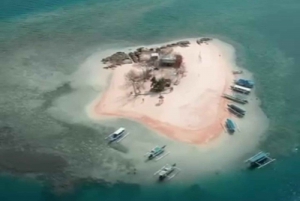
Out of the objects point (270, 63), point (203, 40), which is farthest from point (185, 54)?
point (270, 63)

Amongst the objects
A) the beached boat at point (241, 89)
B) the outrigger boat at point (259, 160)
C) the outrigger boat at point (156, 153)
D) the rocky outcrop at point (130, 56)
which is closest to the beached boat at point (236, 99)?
the beached boat at point (241, 89)

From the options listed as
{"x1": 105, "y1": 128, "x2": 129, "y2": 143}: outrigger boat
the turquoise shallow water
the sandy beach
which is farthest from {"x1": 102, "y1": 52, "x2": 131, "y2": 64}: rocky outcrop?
{"x1": 105, "y1": 128, "x2": 129, "y2": 143}: outrigger boat

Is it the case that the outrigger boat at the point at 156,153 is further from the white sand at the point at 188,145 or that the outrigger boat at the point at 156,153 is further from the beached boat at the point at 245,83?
the beached boat at the point at 245,83

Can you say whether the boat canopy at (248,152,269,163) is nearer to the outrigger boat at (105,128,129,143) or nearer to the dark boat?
the dark boat

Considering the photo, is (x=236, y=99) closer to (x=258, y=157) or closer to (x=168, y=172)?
(x=258, y=157)

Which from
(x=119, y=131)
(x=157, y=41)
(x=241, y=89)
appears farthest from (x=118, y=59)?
(x=241, y=89)

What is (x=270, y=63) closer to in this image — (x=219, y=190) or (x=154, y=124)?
(x=154, y=124)
